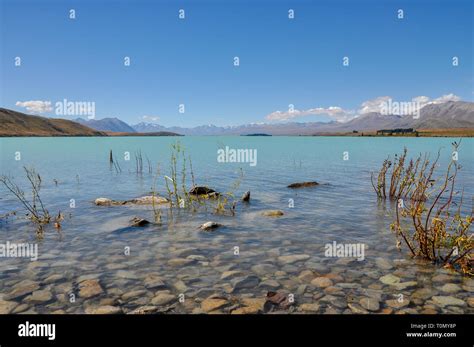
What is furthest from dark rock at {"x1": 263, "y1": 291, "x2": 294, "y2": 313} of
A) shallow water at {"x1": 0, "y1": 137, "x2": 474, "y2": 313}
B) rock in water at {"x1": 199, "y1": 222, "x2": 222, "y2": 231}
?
rock in water at {"x1": 199, "y1": 222, "x2": 222, "y2": 231}

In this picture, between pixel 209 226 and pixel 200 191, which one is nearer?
pixel 209 226

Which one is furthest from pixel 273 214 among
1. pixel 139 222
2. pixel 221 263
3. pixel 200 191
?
pixel 221 263

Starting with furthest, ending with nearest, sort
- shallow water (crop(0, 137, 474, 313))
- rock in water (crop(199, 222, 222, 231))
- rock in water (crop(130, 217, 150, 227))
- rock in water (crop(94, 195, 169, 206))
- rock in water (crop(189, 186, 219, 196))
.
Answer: rock in water (crop(189, 186, 219, 196)) → rock in water (crop(94, 195, 169, 206)) → rock in water (crop(130, 217, 150, 227)) → rock in water (crop(199, 222, 222, 231)) → shallow water (crop(0, 137, 474, 313))

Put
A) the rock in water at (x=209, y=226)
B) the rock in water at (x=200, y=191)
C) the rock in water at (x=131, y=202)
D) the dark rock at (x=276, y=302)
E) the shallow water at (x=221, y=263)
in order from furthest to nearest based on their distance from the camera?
the rock in water at (x=200, y=191), the rock in water at (x=131, y=202), the rock in water at (x=209, y=226), the shallow water at (x=221, y=263), the dark rock at (x=276, y=302)

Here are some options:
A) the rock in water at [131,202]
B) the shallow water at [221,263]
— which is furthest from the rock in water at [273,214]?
the rock in water at [131,202]

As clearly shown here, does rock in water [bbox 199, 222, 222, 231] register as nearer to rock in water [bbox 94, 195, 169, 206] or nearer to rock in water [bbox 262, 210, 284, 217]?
Answer: rock in water [bbox 262, 210, 284, 217]

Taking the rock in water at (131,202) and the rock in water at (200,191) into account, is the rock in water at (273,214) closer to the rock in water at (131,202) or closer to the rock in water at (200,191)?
the rock in water at (200,191)

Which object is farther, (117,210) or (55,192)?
(55,192)

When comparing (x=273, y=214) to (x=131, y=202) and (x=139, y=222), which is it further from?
(x=131, y=202)
